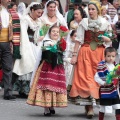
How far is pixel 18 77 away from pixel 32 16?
3.79ft

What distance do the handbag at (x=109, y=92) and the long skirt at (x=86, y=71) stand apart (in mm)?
1025

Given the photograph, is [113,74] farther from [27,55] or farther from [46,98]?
[27,55]

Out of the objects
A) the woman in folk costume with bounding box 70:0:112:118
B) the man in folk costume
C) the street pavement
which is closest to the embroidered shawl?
the man in folk costume

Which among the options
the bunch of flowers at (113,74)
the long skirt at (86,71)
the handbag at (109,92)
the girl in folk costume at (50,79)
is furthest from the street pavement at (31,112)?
the bunch of flowers at (113,74)

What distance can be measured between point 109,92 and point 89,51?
137cm

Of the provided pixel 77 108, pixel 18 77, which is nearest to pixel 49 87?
pixel 77 108

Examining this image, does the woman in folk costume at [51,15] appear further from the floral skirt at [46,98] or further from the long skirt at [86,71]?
the floral skirt at [46,98]

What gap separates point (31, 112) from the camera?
33.1 ft

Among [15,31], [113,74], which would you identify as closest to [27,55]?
[15,31]

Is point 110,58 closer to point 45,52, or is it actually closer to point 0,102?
point 45,52

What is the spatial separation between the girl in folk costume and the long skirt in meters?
0.22

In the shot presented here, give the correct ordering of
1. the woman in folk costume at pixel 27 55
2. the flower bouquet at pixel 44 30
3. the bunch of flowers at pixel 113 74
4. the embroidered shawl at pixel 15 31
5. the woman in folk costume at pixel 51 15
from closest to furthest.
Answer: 1. the bunch of flowers at pixel 113 74
2. the flower bouquet at pixel 44 30
3. the embroidered shawl at pixel 15 31
4. the woman in folk costume at pixel 51 15
5. the woman in folk costume at pixel 27 55

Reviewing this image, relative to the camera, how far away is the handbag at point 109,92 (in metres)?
8.55

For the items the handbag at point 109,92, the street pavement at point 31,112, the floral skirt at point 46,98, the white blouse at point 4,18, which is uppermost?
the white blouse at point 4,18
